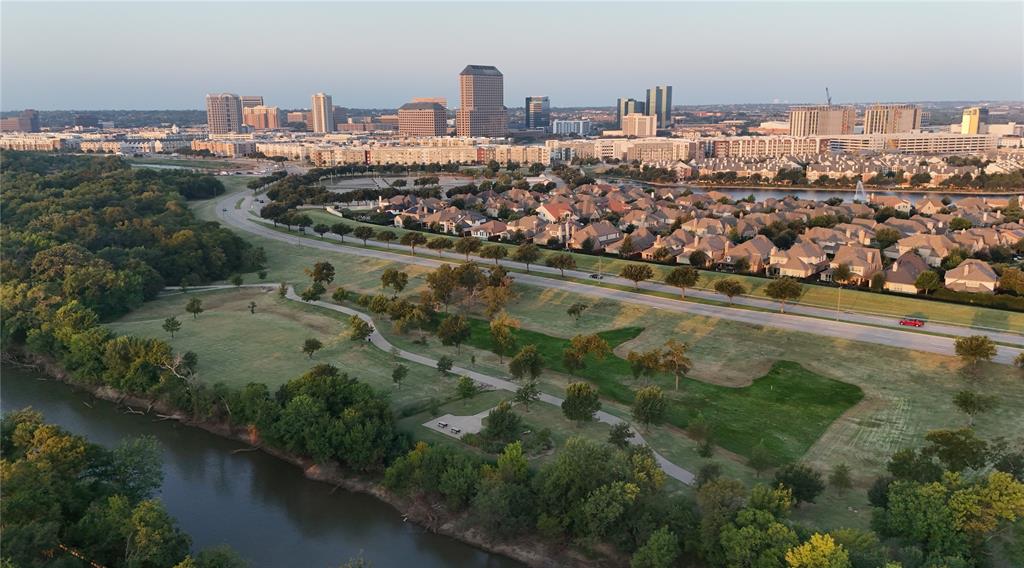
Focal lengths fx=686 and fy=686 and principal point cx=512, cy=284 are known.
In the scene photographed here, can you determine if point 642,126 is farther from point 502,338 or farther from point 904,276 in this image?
point 502,338

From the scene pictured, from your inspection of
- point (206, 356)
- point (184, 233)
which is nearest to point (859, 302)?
point (206, 356)

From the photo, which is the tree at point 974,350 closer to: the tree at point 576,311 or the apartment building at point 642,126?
the tree at point 576,311

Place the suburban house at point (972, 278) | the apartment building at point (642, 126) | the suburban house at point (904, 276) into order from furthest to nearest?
1. the apartment building at point (642, 126)
2. the suburban house at point (904, 276)
3. the suburban house at point (972, 278)

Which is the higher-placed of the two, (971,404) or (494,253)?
(494,253)

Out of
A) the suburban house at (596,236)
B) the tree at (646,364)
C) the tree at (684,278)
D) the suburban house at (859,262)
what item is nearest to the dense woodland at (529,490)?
the tree at (646,364)

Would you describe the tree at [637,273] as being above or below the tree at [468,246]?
below

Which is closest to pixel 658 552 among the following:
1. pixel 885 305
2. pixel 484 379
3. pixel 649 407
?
pixel 649 407

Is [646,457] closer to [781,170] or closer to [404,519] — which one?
[404,519]

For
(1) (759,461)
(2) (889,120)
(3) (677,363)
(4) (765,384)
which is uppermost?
(2) (889,120)
